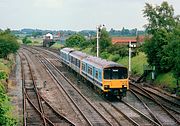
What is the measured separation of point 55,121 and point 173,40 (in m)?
11.9

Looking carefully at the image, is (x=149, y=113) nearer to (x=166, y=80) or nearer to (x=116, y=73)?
(x=116, y=73)

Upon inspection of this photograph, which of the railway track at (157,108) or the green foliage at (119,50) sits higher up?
the green foliage at (119,50)

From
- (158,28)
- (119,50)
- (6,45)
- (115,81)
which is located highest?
(158,28)

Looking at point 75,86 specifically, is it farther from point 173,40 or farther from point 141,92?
point 173,40

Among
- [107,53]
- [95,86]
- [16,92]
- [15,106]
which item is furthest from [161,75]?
[107,53]

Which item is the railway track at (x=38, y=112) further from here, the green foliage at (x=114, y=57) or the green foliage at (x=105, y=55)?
the green foliage at (x=105, y=55)

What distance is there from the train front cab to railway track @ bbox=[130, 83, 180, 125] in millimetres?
2131

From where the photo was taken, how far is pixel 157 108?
95.8 ft

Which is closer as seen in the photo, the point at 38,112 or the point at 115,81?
the point at 38,112

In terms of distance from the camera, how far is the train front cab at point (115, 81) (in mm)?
31672

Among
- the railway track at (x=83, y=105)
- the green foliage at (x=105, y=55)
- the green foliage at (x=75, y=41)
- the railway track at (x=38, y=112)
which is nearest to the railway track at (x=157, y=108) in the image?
the railway track at (x=83, y=105)

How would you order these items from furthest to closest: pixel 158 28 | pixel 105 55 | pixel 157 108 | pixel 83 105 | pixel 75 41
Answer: pixel 75 41 → pixel 105 55 → pixel 158 28 → pixel 83 105 → pixel 157 108

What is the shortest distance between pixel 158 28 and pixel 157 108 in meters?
16.2

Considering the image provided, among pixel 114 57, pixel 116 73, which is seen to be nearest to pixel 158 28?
pixel 116 73
